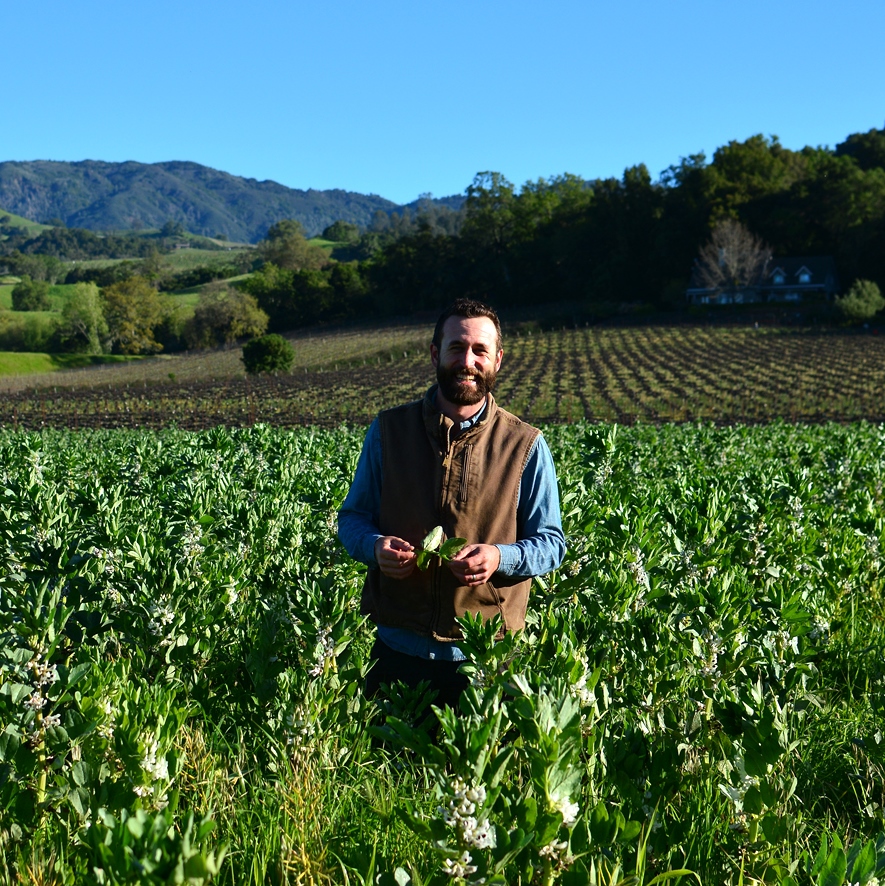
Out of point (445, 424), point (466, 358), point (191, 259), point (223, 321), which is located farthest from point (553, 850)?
point (191, 259)

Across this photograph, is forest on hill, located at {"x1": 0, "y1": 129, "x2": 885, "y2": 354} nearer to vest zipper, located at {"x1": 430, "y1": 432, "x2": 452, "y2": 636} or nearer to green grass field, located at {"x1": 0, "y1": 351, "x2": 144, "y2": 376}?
green grass field, located at {"x1": 0, "y1": 351, "x2": 144, "y2": 376}

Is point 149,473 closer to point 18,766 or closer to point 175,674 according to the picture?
point 175,674

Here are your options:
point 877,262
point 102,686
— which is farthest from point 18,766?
point 877,262

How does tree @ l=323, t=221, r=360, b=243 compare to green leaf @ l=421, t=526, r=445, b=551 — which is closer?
green leaf @ l=421, t=526, r=445, b=551

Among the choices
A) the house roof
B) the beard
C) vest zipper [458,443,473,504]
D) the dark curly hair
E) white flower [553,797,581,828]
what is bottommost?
white flower [553,797,581,828]

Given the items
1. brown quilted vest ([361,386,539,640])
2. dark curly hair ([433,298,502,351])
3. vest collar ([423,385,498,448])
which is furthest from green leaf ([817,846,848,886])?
dark curly hair ([433,298,502,351])

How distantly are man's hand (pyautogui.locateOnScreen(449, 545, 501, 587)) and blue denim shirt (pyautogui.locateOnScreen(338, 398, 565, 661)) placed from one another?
12cm

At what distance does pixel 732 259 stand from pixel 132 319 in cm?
5588

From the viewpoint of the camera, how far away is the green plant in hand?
9.38 ft

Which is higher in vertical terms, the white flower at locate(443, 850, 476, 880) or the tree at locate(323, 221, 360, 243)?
the tree at locate(323, 221, 360, 243)

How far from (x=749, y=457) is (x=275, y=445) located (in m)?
6.53

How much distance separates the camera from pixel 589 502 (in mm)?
5465

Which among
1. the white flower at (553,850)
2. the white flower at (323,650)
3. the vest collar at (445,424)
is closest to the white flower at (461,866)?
the white flower at (553,850)

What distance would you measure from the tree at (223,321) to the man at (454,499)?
76175 millimetres
